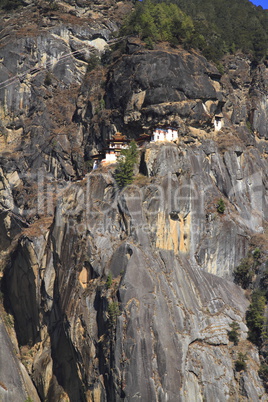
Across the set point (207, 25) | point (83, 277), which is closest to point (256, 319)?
point (83, 277)

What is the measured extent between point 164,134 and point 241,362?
2464 cm

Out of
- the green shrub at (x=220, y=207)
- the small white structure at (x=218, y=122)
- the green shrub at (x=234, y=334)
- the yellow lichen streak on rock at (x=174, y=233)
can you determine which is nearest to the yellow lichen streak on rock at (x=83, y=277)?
the yellow lichen streak on rock at (x=174, y=233)

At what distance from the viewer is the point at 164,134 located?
2373 inches

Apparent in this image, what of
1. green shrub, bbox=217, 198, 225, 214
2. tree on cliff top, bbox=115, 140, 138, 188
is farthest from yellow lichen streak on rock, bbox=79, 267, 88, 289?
green shrub, bbox=217, 198, 225, 214

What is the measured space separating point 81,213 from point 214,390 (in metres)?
20.1

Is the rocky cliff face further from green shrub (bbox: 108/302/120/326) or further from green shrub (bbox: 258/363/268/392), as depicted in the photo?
green shrub (bbox: 258/363/268/392)

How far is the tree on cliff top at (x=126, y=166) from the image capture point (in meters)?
55.5

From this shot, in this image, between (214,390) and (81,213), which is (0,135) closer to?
(81,213)

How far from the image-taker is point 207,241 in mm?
55469

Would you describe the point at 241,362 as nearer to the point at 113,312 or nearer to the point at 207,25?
the point at 113,312

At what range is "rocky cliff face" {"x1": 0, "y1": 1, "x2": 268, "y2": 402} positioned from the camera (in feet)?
158

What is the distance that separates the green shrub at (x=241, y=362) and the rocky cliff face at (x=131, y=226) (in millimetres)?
429

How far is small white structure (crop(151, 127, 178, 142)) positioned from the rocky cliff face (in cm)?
104

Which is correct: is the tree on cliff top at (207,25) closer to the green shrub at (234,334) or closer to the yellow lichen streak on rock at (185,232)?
the yellow lichen streak on rock at (185,232)
